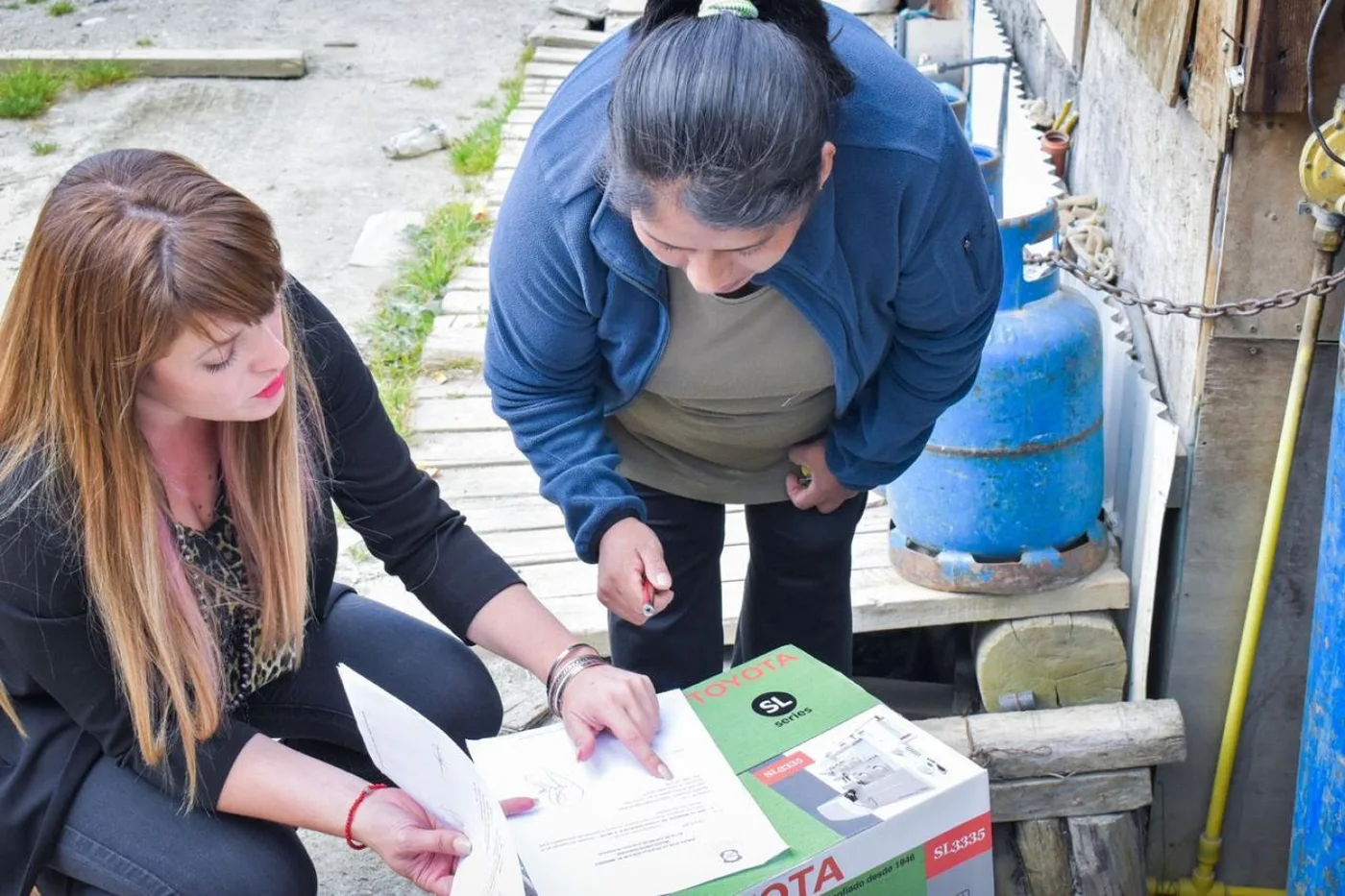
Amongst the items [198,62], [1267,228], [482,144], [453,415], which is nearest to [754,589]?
[1267,228]

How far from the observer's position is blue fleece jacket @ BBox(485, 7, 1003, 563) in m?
1.83

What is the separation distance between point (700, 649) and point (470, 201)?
3328mm

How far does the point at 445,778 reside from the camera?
1609 millimetres

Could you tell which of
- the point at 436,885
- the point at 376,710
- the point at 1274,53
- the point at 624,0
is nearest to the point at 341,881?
the point at 436,885

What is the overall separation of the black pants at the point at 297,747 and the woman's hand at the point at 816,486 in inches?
23.8

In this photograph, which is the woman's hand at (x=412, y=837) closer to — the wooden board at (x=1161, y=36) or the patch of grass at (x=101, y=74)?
the wooden board at (x=1161, y=36)

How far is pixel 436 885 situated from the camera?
174 cm

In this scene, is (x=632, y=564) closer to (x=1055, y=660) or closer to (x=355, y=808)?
(x=355, y=808)

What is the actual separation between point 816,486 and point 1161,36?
1.19m

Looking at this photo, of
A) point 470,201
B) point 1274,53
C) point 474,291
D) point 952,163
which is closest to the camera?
point 952,163

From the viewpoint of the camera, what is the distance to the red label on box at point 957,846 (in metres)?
1.76

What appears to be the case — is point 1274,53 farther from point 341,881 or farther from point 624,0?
point 624,0

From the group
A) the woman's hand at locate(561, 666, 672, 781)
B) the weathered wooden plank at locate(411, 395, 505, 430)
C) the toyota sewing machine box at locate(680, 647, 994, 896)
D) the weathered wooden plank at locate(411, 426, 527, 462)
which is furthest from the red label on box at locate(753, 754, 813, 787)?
the weathered wooden plank at locate(411, 395, 505, 430)

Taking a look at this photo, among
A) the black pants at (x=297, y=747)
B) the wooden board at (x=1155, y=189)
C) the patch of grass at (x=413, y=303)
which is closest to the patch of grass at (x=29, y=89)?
the patch of grass at (x=413, y=303)
